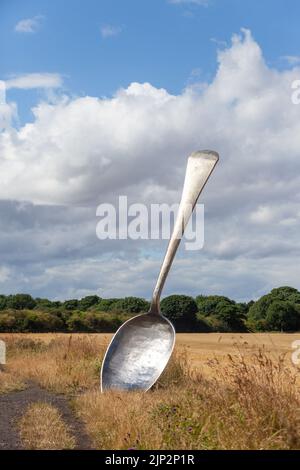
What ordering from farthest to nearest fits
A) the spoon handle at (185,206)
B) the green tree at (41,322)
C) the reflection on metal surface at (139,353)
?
the green tree at (41,322) → the spoon handle at (185,206) → the reflection on metal surface at (139,353)

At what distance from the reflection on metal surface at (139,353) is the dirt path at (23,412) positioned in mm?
1000

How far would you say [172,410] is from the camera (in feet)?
25.5

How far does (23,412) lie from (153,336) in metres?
2.74

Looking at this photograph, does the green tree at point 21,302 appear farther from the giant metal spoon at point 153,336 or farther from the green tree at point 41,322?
the giant metal spoon at point 153,336

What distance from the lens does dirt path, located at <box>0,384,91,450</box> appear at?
7938 mm

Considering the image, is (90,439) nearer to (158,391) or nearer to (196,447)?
(196,447)

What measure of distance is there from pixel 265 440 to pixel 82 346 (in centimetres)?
1084

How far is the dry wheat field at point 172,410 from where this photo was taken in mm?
6531

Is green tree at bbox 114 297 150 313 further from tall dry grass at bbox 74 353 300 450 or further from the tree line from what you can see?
tall dry grass at bbox 74 353 300 450

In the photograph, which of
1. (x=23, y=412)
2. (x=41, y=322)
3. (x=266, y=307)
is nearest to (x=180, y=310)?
(x=41, y=322)

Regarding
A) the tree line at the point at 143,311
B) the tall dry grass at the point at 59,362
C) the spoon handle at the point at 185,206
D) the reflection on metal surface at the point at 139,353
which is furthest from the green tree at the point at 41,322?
the spoon handle at the point at 185,206

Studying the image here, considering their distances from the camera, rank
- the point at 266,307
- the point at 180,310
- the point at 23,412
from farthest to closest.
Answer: the point at 266,307
the point at 180,310
the point at 23,412

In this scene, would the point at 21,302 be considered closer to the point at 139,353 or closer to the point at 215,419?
the point at 139,353
